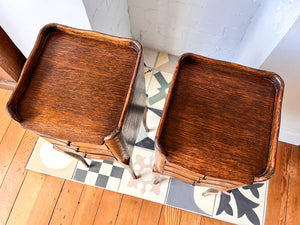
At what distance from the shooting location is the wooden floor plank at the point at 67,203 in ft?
3.64

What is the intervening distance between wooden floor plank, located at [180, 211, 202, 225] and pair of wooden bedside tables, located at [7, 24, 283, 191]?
569 millimetres

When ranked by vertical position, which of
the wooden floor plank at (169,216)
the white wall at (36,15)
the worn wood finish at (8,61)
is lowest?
the wooden floor plank at (169,216)

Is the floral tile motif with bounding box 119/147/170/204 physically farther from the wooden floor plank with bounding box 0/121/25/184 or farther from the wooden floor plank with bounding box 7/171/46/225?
the wooden floor plank with bounding box 0/121/25/184

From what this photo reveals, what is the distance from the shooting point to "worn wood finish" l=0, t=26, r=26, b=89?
108 cm

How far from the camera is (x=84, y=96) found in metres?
0.62

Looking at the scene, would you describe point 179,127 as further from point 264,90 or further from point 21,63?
point 21,63

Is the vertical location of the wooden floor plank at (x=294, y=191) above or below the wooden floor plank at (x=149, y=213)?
above

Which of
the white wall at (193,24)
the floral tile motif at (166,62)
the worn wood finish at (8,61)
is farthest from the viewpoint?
the floral tile motif at (166,62)

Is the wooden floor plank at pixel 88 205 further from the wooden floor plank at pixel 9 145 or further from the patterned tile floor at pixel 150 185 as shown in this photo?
the wooden floor plank at pixel 9 145

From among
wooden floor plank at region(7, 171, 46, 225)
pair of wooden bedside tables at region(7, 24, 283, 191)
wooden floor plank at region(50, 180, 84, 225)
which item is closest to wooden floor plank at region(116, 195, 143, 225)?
wooden floor plank at region(50, 180, 84, 225)

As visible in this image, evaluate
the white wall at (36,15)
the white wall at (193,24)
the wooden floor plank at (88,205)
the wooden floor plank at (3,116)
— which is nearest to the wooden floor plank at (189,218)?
the wooden floor plank at (88,205)

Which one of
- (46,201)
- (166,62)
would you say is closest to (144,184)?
(46,201)

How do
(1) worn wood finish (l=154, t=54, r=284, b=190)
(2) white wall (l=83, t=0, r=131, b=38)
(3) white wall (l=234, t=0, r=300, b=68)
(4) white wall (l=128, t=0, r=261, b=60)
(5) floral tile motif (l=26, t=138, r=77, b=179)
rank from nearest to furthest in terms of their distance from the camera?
1. (1) worn wood finish (l=154, t=54, r=284, b=190)
2. (3) white wall (l=234, t=0, r=300, b=68)
3. (2) white wall (l=83, t=0, r=131, b=38)
4. (4) white wall (l=128, t=0, r=261, b=60)
5. (5) floral tile motif (l=26, t=138, r=77, b=179)

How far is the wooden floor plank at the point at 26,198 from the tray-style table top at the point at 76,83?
70 centimetres
